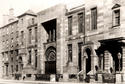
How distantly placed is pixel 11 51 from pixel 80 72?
26.4m

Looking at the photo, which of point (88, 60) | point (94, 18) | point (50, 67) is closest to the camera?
point (94, 18)

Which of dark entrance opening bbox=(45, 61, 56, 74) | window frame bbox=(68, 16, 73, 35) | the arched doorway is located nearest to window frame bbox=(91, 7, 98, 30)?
the arched doorway

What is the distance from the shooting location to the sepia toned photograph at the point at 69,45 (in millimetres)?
28484

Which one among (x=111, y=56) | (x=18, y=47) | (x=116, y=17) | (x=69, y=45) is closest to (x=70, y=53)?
(x=69, y=45)

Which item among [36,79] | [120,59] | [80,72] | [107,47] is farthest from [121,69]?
[36,79]

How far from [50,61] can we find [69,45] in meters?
5.71

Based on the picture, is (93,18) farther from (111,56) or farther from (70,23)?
(111,56)

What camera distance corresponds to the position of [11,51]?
55.9 meters

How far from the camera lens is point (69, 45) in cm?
3841

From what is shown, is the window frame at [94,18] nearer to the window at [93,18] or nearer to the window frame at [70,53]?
the window at [93,18]

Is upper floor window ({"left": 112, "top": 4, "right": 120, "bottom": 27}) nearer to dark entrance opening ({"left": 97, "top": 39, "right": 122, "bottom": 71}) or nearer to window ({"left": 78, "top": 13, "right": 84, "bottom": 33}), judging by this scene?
dark entrance opening ({"left": 97, "top": 39, "right": 122, "bottom": 71})

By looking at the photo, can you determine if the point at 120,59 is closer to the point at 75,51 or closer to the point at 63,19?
the point at 75,51

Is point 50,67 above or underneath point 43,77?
above

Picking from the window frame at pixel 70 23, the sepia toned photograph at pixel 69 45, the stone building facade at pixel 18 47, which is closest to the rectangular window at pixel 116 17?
the sepia toned photograph at pixel 69 45
